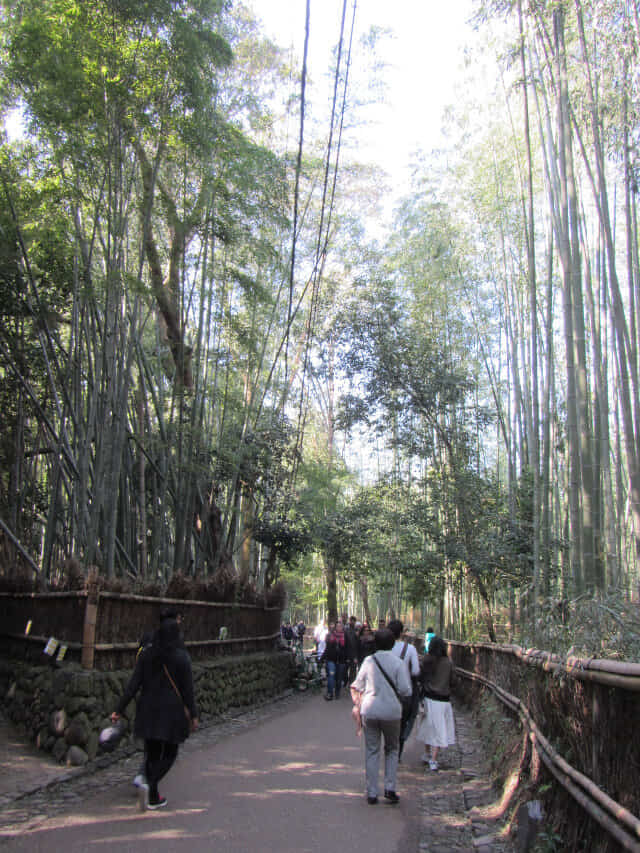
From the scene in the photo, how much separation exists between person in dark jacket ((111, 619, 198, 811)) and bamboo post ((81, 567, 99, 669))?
1.50 metres

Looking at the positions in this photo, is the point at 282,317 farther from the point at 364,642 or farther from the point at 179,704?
the point at 179,704

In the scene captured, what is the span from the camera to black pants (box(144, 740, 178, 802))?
360 centimetres

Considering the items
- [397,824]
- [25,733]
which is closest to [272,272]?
[25,733]

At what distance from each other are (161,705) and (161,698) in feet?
0.12

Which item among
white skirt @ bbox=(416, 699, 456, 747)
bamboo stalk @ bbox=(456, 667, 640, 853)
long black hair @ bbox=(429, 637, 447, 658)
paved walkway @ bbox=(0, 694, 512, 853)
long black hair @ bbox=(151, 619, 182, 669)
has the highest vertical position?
long black hair @ bbox=(151, 619, 182, 669)

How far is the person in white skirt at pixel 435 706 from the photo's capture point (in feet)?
17.3

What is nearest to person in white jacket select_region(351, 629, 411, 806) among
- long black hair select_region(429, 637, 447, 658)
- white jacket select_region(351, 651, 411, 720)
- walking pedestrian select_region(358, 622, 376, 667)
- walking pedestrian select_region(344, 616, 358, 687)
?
white jacket select_region(351, 651, 411, 720)

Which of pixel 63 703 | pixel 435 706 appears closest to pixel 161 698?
pixel 63 703

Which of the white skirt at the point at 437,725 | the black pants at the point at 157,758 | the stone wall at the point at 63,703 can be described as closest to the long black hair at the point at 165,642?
the black pants at the point at 157,758

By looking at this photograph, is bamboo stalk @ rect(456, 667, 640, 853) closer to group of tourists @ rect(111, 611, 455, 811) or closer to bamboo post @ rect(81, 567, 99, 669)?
group of tourists @ rect(111, 611, 455, 811)

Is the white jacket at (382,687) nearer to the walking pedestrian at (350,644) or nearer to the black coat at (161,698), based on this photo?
the black coat at (161,698)

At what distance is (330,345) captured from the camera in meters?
11.6

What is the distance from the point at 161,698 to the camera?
3.65 metres

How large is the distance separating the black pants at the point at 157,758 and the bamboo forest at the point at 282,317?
2.05m
